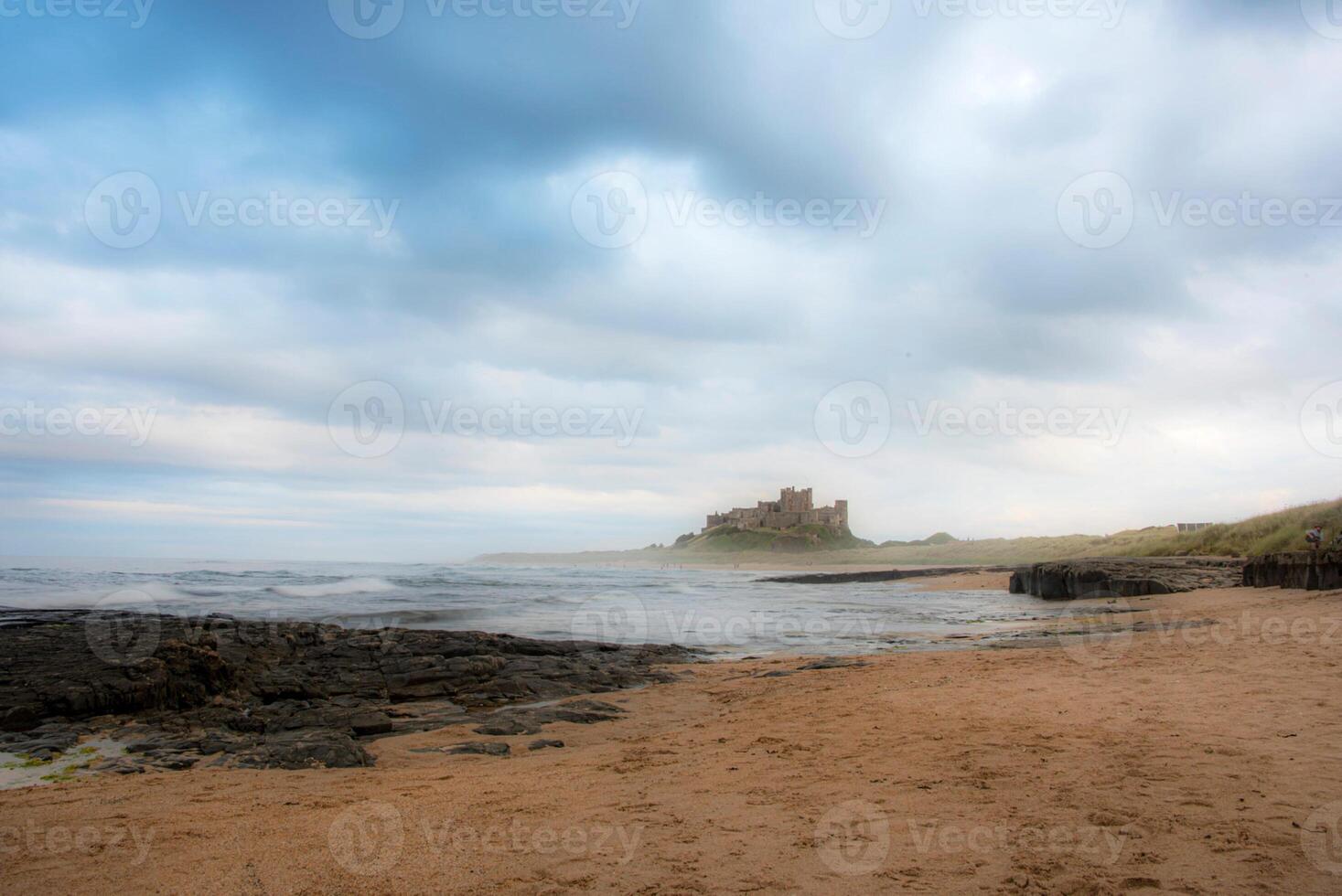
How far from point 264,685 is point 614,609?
18015 millimetres

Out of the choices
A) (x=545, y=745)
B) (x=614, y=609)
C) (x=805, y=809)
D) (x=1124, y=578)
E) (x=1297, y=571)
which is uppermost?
(x=1297, y=571)

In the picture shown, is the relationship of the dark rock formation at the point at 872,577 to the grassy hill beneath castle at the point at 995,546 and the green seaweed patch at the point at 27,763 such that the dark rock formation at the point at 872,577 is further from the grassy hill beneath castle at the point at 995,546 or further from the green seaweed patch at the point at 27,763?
the green seaweed patch at the point at 27,763

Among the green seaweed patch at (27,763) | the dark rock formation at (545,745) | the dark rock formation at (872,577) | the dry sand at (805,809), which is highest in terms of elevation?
the dry sand at (805,809)

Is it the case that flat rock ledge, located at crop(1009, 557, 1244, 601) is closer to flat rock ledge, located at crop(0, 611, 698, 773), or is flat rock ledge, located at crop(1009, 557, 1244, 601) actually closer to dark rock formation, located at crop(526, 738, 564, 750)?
flat rock ledge, located at crop(0, 611, 698, 773)

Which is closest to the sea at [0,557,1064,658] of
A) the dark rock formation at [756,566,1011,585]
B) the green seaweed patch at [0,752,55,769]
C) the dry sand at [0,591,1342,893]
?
the dry sand at [0,591,1342,893]

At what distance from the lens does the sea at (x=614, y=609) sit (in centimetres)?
1816

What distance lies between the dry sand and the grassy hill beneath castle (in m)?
27.0

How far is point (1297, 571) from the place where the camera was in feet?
58.0

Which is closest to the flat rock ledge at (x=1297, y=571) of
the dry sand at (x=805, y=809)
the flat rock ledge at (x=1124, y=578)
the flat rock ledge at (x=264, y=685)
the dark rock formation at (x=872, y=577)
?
the flat rock ledge at (x=1124, y=578)

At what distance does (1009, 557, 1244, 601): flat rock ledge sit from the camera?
22.8 meters

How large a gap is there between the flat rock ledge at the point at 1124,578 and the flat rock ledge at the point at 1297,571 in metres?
1.74

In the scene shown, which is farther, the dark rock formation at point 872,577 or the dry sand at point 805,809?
the dark rock formation at point 872,577

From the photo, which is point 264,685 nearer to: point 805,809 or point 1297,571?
point 805,809

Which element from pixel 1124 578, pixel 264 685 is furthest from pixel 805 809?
pixel 1124 578
